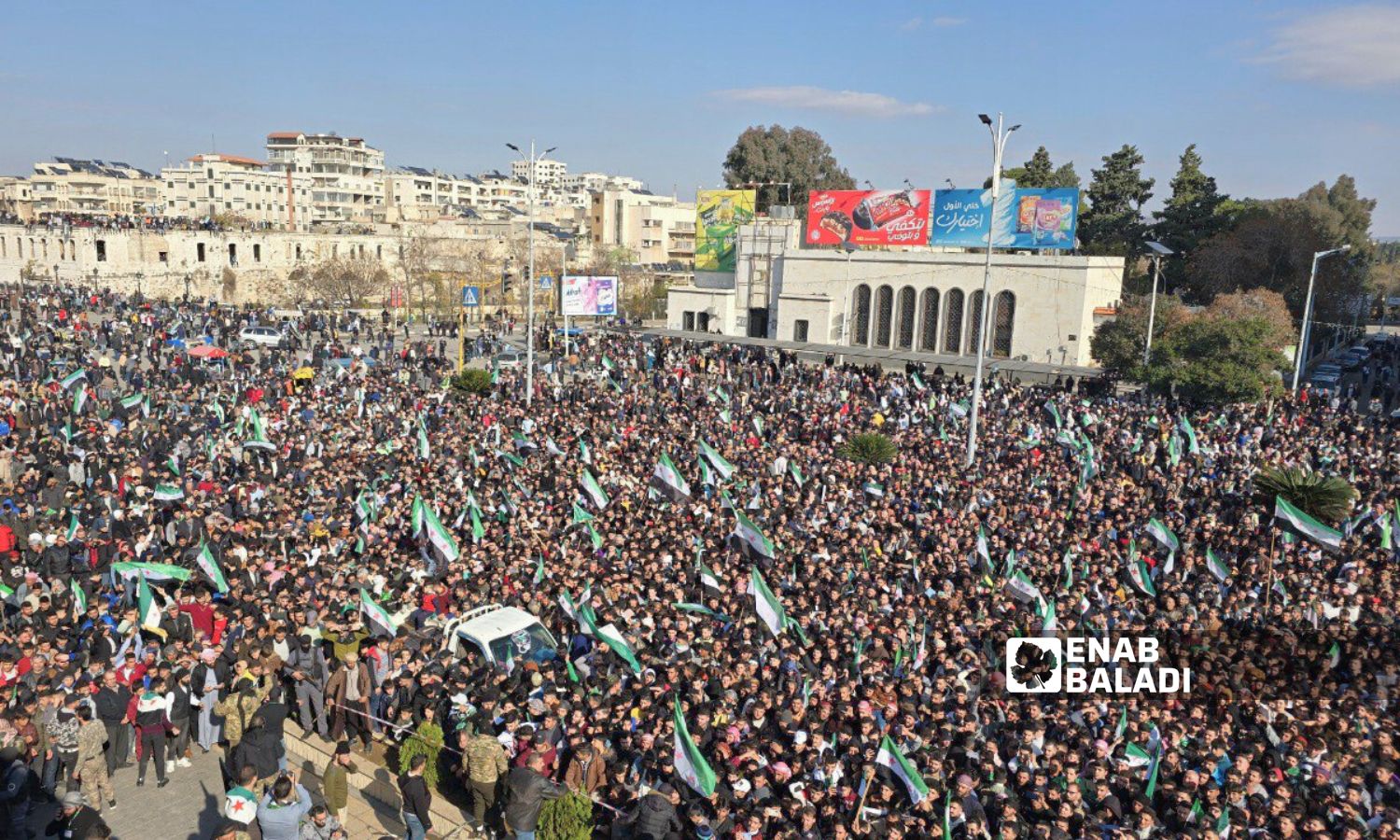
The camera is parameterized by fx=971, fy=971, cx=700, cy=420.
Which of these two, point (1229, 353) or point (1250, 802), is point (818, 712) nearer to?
point (1250, 802)

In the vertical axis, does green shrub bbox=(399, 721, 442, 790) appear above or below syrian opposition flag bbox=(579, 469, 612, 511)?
below

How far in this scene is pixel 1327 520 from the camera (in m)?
16.4

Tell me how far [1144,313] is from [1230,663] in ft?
95.6

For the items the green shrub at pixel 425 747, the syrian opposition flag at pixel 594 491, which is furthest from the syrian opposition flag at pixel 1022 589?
the green shrub at pixel 425 747

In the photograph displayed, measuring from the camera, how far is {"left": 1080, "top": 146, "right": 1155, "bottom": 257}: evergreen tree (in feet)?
186

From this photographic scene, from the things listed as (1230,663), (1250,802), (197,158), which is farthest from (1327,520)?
(197,158)

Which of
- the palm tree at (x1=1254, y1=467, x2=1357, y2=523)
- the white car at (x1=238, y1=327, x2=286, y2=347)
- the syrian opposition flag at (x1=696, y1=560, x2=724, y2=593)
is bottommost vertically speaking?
the syrian opposition flag at (x1=696, y1=560, x2=724, y2=593)

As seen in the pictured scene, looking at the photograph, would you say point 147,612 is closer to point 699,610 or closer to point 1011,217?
point 699,610

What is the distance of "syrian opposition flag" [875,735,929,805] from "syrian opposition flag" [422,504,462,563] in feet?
27.3

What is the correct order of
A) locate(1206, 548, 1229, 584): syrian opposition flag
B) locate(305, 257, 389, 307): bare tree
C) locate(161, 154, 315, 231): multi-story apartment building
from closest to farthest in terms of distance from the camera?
1. locate(1206, 548, 1229, 584): syrian opposition flag
2. locate(305, 257, 389, 307): bare tree
3. locate(161, 154, 315, 231): multi-story apartment building

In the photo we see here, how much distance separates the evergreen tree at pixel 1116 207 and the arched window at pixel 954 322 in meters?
15.5

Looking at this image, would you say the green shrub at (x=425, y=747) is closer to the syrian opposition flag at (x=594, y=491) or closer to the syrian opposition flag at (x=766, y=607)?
the syrian opposition flag at (x=766, y=607)

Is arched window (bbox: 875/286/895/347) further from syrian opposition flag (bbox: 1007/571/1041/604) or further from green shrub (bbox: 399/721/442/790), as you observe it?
green shrub (bbox: 399/721/442/790)

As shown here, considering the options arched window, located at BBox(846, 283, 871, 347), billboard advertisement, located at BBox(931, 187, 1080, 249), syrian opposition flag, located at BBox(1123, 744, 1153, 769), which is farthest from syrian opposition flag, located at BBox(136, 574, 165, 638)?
arched window, located at BBox(846, 283, 871, 347)
